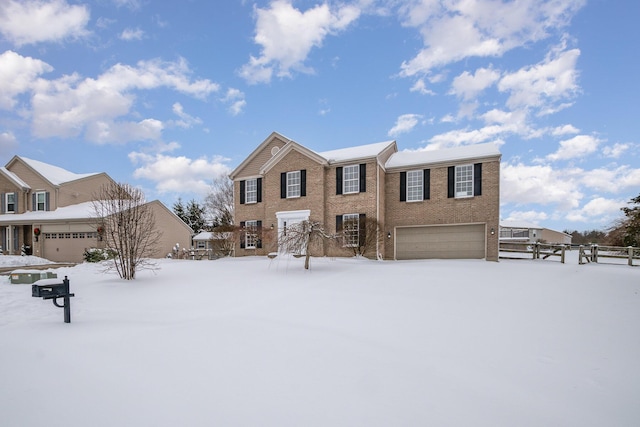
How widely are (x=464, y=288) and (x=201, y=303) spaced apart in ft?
23.3

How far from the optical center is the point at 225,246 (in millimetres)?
22578

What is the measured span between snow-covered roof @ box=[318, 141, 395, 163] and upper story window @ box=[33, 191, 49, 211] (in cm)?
2190

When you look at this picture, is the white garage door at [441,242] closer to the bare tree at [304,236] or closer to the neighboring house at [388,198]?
the neighboring house at [388,198]

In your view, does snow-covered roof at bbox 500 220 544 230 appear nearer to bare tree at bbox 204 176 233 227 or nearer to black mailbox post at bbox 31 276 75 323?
bare tree at bbox 204 176 233 227

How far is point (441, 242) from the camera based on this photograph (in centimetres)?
1777

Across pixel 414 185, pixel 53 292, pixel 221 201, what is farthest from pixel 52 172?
pixel 414 185

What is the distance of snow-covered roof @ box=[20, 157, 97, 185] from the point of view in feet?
82.0

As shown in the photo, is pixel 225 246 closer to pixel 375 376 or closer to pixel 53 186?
pixel 53 186

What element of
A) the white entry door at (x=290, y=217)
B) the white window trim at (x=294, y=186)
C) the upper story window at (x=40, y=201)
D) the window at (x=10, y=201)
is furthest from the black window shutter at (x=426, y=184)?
the window at (x=10, y=201)

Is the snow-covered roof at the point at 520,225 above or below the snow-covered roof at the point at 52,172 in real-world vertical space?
below

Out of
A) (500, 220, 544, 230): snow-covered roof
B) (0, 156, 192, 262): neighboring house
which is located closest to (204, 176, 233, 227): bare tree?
(0, 156, 192, 262): neighboring house

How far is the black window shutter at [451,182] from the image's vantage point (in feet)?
57.2

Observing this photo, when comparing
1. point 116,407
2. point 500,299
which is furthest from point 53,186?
point 500,299

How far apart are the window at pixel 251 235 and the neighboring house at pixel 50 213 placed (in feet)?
27.4
